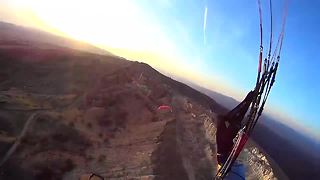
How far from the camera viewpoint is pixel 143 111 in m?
44.7

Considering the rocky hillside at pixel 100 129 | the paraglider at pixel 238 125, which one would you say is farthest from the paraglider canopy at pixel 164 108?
the paraglider at pixel 238 125

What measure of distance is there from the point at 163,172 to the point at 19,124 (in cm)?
1500

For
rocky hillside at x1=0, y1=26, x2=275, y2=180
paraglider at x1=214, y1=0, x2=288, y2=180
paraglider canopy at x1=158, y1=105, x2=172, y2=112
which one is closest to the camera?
paraglider at x1=214, y1=0, x2=288, y2=180

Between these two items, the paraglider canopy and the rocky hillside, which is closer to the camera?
the rocky hillside

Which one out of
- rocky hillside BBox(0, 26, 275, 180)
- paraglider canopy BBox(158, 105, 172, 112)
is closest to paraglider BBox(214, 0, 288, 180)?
rocky hillside BBox(0, 26, 275, 180)

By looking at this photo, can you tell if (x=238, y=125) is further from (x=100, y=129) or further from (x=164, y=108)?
(x=164, y=108)

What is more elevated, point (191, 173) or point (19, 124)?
point (191, 173)

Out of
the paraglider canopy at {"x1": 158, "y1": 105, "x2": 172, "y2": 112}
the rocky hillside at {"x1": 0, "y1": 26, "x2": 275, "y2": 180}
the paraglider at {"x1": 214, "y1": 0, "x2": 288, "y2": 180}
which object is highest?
the paraglider at {"x1": 214, "y1": 0, "x2": 288, "y2": 180}

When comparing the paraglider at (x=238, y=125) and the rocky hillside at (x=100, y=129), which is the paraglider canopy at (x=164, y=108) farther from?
the paraglider at (x=238, y=125)

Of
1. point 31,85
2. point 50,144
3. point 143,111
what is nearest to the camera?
point 50,144

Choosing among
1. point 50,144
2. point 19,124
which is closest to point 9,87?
point 19,124

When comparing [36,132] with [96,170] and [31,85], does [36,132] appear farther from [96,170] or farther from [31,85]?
[31,85]

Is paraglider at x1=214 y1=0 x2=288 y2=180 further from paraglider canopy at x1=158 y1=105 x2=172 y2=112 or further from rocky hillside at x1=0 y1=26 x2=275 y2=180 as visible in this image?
paraglider canopy at x1=158 y1=105 x2=172 y2=112

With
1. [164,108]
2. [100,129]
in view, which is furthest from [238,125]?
[164,108]
